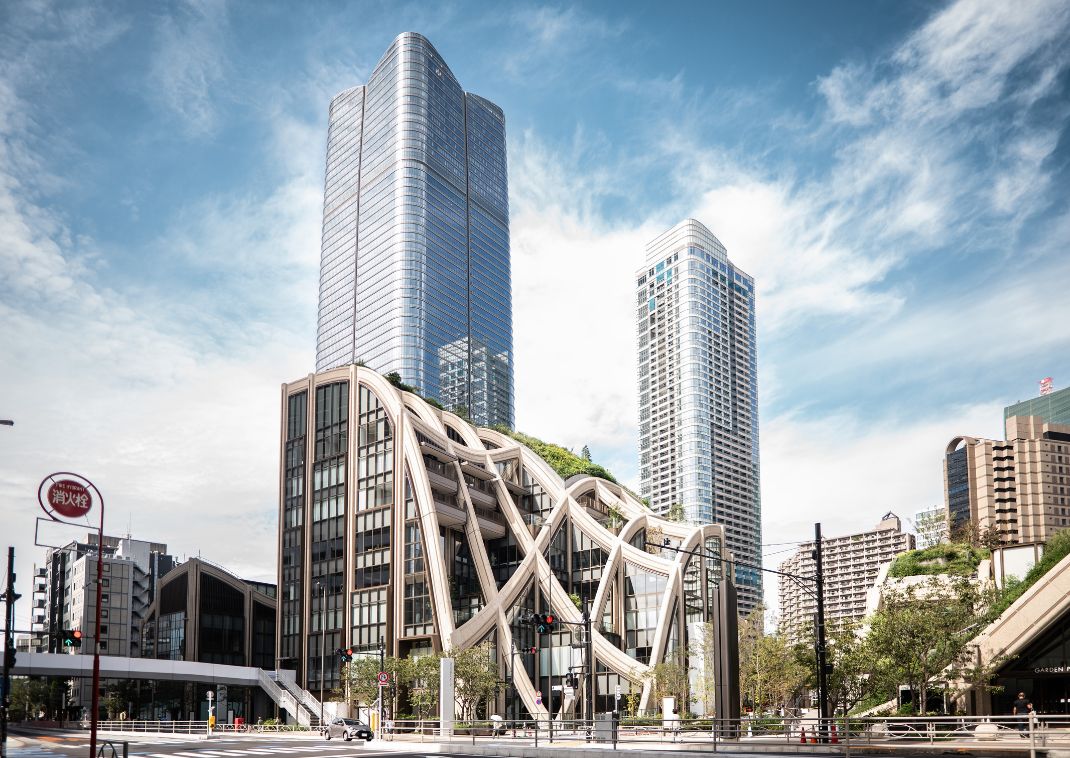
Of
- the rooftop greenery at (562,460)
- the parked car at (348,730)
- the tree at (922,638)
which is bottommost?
the parked car at (348,730)

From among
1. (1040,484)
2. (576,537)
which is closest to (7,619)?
(576,537)

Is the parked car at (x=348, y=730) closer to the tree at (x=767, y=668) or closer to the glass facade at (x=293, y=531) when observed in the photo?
the tree at (x=767, y=668)

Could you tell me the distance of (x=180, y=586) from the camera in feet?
381

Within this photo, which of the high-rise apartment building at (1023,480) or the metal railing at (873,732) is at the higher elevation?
the high-rise apartment building at (1023,480)

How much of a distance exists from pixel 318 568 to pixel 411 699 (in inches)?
896

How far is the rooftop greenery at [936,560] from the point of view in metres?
65.5

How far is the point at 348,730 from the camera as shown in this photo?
60.4 metres

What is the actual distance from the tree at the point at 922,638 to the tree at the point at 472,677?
32.9 meters

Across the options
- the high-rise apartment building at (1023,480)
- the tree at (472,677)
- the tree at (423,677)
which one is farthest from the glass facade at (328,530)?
the high-rise apartment building at (1023,480)

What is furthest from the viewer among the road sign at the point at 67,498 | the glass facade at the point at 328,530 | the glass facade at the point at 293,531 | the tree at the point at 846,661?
the glass facade at the point at 293,531

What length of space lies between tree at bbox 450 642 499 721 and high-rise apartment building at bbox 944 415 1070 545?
128331 mm

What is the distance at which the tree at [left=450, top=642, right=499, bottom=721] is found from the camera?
7125 cm

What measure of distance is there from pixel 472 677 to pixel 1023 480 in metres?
143

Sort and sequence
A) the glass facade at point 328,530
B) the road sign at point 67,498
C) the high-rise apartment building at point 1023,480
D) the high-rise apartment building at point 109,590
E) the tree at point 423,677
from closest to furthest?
the road sign at point 67,498 → the tree at point 423,677 → the glass facade at point 328,530 → the high-rise apartment building at point 109,590 → the high-rise apartment building at point 1023,480
